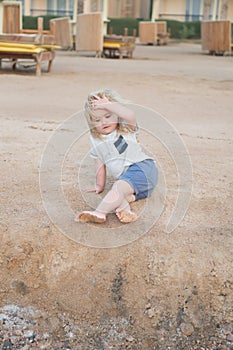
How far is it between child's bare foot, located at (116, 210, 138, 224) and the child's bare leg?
18 millimetres

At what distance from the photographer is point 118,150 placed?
3.48 metres

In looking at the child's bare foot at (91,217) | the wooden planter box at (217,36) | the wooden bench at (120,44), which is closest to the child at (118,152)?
the child's bare foot at (91,217)

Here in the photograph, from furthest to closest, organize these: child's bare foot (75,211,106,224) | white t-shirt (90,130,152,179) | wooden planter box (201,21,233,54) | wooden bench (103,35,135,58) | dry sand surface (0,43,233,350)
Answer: wooden planter box (201,21,233,54), wooden bench (103,35,135,58), white t-shirt (90,130,152,179), child's bare foot (75,211,106,224), dry sand surface (0,43,233,350)

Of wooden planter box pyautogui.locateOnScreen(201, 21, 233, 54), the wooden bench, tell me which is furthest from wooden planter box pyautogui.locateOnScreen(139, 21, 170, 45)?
the wooden bench

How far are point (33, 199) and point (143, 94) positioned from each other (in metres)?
5.86

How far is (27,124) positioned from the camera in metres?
5.98

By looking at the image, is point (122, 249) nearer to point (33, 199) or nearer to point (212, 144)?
point (33, 199)

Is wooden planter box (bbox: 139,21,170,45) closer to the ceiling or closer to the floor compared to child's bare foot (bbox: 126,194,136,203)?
closer to the ceiling

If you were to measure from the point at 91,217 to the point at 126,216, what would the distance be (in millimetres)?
211

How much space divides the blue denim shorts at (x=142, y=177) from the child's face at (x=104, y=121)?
0.89 feet

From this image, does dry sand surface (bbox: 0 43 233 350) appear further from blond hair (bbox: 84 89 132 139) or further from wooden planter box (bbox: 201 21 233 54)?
wooden planter box (bbox: 201 21 233 54)

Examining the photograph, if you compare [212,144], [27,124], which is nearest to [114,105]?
[212,144]

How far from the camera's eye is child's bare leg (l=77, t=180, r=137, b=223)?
3092 mm

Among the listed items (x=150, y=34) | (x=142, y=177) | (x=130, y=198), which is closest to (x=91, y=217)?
(x=130, y=198)
